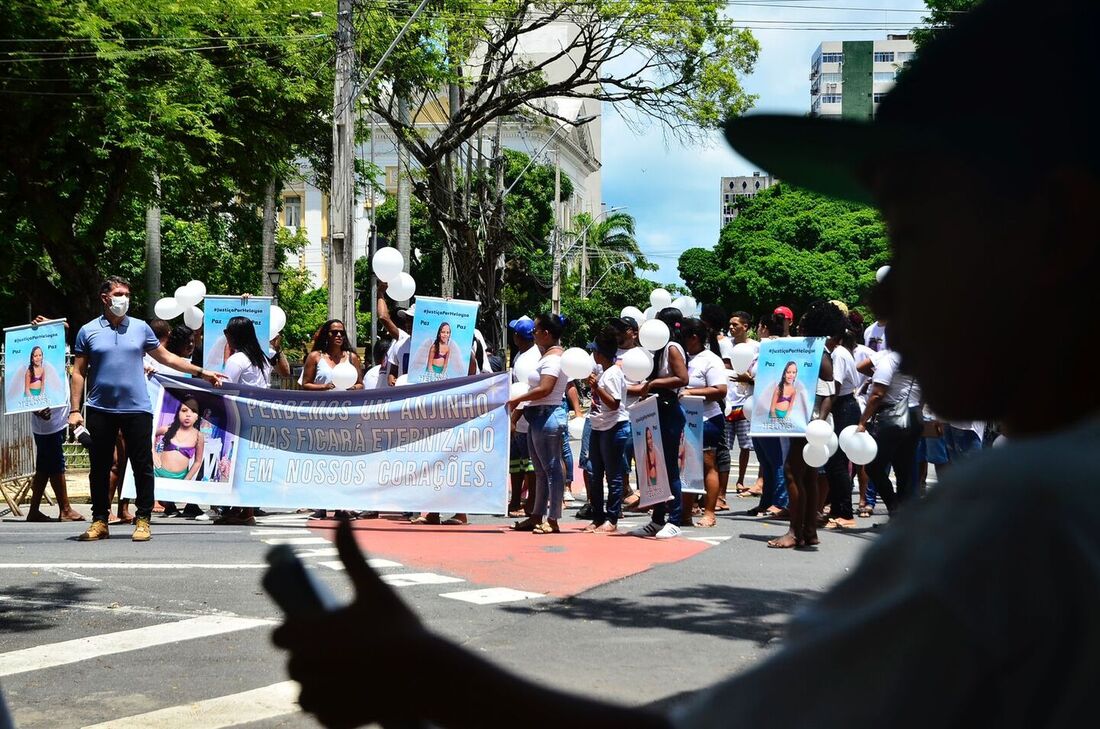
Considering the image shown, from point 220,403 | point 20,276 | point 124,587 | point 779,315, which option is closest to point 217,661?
point 124,587

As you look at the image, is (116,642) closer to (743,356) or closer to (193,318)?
(743,356)

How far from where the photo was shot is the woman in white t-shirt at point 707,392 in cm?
1120

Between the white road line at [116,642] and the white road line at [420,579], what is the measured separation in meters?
1.28

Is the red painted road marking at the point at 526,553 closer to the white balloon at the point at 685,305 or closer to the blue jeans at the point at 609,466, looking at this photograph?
the blue jeans at the point at 609,466

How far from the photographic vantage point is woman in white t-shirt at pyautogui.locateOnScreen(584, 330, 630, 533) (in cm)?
1064

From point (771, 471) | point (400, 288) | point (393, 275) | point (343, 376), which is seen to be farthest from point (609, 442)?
point (393, 275)

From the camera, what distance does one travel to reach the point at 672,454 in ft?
34.4

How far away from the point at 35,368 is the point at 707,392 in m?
6.28

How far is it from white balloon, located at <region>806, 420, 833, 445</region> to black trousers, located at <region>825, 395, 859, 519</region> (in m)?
0.71

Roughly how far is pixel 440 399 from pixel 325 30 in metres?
12.9

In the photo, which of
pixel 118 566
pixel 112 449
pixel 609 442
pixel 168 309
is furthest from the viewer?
pixel 168 309

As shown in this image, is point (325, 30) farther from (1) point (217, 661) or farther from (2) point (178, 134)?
(1) point (217, 661)

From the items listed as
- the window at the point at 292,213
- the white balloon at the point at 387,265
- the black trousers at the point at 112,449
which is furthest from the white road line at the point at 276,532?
the window at the point at 292,213

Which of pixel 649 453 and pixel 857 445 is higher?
pixel 857 445
